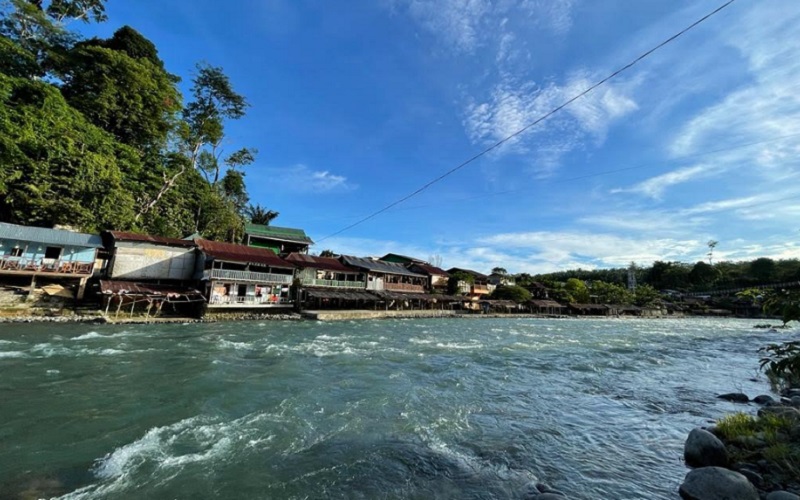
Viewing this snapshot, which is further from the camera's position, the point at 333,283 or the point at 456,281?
the point at 456,281

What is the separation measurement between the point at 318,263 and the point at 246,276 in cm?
821

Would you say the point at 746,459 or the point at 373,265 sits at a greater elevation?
the point at 373,265

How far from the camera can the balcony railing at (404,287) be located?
124ft

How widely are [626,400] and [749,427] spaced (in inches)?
124

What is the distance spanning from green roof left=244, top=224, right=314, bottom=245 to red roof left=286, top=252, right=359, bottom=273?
531 centimetres

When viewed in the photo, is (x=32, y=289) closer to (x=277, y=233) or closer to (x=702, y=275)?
(x=277, y=233)

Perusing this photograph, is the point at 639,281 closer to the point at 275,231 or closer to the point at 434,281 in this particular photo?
the point at 434,281

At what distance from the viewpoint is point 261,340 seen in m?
15.7

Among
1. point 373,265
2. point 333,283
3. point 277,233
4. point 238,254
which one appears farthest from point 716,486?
point 277,233

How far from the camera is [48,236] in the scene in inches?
770

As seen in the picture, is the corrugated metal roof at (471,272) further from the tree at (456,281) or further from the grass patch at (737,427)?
the grass patch at (737,427)

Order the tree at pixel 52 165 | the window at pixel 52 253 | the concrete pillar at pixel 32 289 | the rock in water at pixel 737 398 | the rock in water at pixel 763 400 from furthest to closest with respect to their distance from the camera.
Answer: the window at pixel 52 253 < the tree at pixel 52 165 < the concrete pillar at pixel 32 289 < the rock in water at pixel 737 398 < the rock in water at pixel 763 400

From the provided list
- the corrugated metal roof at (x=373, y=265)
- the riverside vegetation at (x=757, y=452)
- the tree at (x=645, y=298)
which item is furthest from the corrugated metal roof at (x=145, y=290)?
the tree at (x=645, y=298)

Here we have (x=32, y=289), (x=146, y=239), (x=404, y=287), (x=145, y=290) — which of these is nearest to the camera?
(x=32, y=289)
